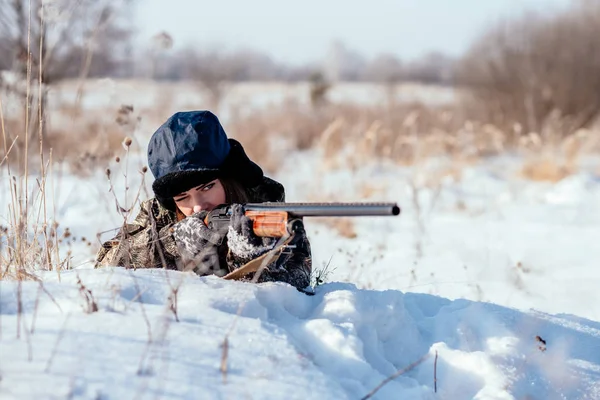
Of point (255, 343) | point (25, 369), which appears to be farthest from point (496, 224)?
point (25, 369)

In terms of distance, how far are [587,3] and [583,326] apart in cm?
1495

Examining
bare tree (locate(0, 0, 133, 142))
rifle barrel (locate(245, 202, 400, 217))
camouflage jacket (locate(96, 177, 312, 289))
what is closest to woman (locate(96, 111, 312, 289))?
camouflage jacket (locate(96, 177, 312, 289))

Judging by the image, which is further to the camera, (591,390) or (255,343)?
(591,390)

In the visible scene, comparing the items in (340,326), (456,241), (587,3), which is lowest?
(456,241)

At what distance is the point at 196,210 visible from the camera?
2711mm

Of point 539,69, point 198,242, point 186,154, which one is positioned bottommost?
point 198,242

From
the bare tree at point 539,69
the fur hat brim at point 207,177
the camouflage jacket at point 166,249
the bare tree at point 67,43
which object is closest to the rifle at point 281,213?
the camouflage jacket at point 166,249

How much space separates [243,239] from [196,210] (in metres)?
0.45

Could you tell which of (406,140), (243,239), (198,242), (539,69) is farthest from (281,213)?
(539,69)

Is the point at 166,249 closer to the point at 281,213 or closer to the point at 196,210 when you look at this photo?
the point at 196,210

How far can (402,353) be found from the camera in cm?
230

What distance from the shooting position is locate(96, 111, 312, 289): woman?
250cm

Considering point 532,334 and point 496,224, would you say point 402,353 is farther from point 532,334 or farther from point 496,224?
point 496,224

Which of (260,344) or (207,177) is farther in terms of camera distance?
(207,177)
